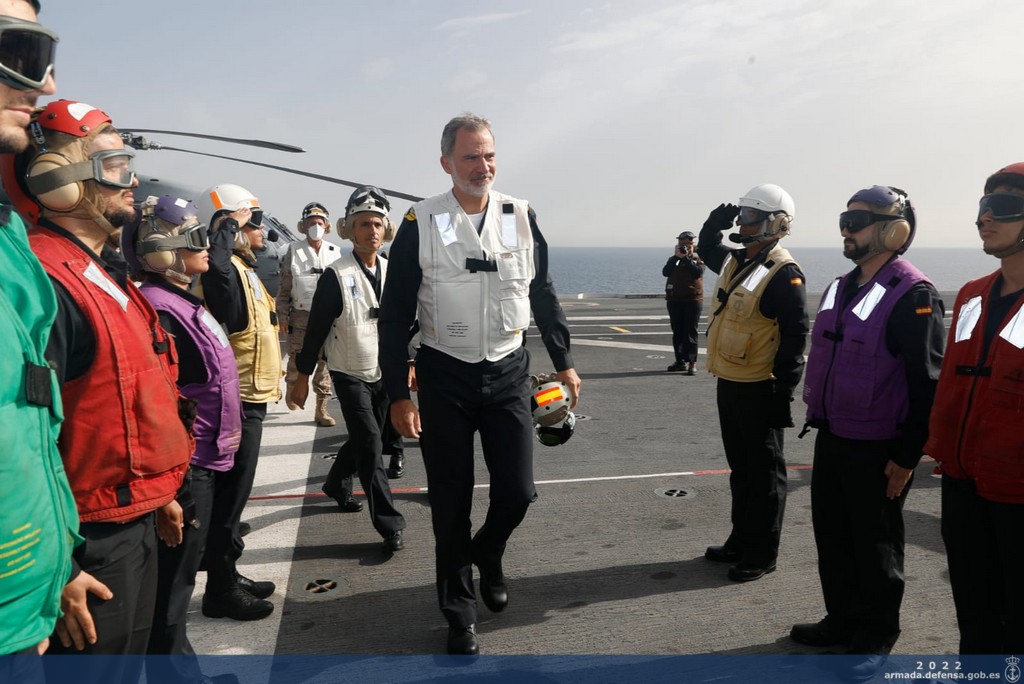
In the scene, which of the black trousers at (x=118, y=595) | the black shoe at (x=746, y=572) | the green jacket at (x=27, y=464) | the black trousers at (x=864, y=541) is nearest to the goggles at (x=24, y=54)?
Result: the green jacket at (x=27, y=464)

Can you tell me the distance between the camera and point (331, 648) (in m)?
3.44

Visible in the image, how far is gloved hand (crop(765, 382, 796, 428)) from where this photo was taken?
4035mm

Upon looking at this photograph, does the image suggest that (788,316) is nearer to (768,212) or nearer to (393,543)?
(768,212)

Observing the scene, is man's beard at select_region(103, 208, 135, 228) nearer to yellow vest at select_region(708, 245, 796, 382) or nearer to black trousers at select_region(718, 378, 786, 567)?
yellow vest at select_region(708, 245, 796, 382)

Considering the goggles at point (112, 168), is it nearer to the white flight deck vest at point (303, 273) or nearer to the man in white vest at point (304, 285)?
the man in white vest at point (304, 285)

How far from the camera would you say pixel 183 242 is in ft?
9.62

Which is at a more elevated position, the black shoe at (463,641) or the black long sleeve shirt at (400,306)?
the black long sleeve shirt at (400,306)

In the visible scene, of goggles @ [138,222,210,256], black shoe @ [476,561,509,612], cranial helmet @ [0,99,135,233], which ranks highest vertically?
cranial helmet @ [0,99,135,233]

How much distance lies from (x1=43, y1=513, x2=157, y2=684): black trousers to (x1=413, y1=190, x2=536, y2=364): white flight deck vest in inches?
67.5

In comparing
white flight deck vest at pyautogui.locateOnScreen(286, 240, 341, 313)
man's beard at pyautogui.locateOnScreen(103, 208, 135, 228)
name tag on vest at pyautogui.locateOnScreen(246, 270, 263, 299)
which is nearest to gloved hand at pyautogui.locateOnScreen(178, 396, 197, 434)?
man's beard at pyautogui.locateOnScreen(103, 208, 135, 228)

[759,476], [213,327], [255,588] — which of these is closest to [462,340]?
[213,327]

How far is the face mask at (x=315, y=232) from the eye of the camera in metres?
8.17

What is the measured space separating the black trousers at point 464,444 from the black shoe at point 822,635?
4.90ft

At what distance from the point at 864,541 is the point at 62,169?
3550 mm
